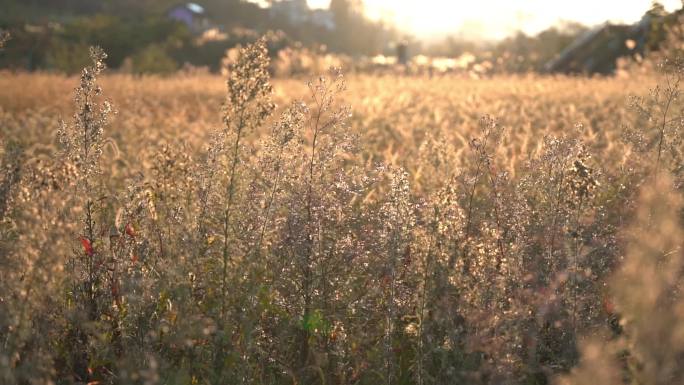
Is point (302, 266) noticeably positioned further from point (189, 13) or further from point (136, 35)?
point (189, 13)

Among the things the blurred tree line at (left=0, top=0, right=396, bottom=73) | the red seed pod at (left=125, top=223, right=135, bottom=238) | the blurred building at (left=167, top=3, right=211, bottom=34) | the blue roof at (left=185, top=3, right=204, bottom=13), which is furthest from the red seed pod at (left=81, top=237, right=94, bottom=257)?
the blue roof at (left=185, top=3, right=204, bottom=13)

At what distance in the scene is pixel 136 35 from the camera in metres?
39.0

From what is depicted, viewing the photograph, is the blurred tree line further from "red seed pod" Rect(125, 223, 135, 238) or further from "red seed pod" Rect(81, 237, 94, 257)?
"red seed pod" Rect(81, 237, 94, 257)

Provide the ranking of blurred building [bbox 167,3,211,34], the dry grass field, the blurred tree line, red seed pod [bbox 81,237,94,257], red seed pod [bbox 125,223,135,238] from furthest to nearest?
blurred building [bbox 167,3,211,34]
the blurred tree line
red seed pod [bbox 125,223,135,238]
red seed pod [bbox 81,237,94,257]
the dry grass field

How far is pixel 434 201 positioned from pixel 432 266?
38 cm

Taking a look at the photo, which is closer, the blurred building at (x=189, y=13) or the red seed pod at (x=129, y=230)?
the red seed pod at (x=129, y=230)

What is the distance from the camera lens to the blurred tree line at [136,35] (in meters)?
27.9

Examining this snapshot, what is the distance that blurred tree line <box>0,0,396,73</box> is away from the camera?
27.9m

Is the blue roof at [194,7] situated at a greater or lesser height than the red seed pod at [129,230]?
greater

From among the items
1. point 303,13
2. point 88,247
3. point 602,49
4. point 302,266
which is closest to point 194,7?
point 303,13

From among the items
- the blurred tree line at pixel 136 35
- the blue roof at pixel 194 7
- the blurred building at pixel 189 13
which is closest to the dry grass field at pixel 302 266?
the blurred tree line at pixel 136 35

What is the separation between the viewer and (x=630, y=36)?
22281 millimetres

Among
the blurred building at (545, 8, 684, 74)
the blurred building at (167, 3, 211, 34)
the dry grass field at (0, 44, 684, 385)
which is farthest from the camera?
the blurred building at (167, 3, 211, 34)

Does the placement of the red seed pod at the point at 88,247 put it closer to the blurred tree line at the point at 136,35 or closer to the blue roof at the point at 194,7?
the blurred tree line at the point at 136,35
